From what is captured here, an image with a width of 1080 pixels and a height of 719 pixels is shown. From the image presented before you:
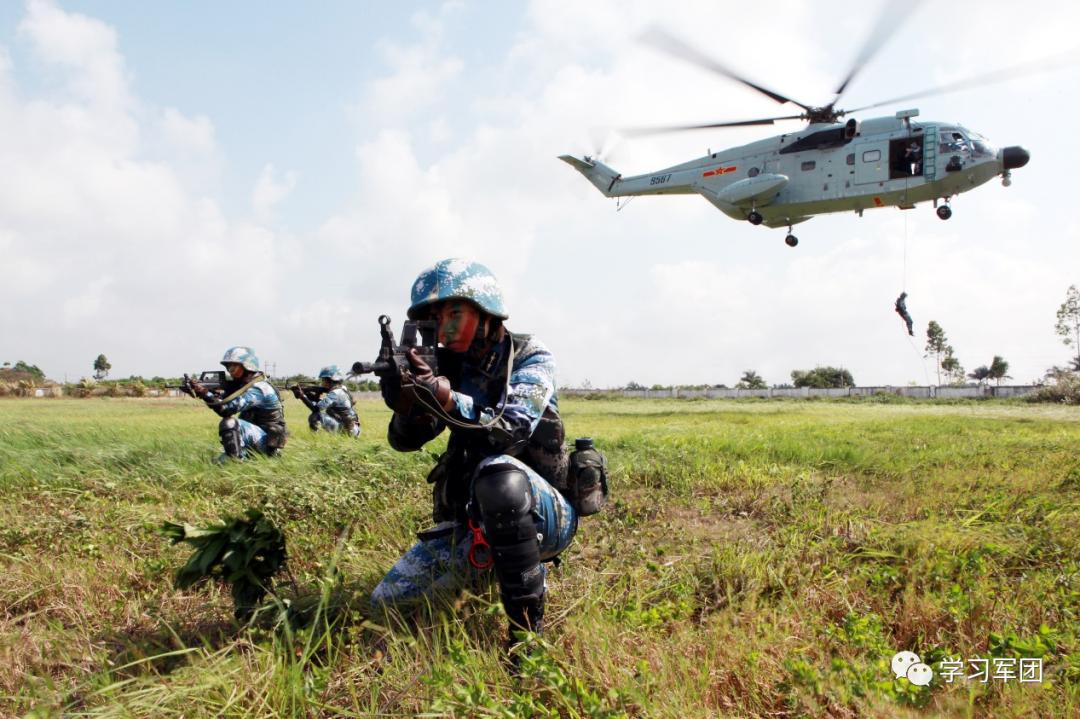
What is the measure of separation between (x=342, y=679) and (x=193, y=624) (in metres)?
1.01

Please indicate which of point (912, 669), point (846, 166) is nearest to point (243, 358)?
point (912, 669)

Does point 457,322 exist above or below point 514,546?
above

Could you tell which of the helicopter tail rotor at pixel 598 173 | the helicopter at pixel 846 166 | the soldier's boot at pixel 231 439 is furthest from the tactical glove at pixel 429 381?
the helicopter tail rotor at pixel 598 173

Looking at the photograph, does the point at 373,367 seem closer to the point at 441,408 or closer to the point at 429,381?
the point at 429,381

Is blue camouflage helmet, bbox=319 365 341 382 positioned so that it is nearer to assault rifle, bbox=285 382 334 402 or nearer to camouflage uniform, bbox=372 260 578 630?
assault rifle, bbox=285 382 334 402

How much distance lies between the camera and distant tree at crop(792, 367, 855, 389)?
67.1 metres

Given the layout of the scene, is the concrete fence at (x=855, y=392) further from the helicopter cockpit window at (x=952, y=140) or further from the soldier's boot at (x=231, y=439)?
the soldier's boot at (x=231, y=439)

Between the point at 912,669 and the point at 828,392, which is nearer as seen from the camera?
the point at 912,669

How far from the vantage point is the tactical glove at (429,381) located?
2490 mm

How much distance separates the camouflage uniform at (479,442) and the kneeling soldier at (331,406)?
7902mm

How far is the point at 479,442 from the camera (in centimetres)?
280

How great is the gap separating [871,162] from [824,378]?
55967 mm

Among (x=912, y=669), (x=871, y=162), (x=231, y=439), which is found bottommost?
(x=912, y=669)

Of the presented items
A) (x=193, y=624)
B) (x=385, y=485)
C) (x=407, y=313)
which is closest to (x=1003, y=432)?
(x=385, y=485)
